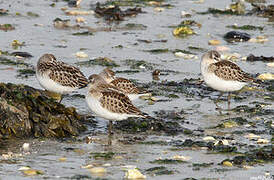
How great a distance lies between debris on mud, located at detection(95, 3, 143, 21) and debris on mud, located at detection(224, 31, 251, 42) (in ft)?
10.3

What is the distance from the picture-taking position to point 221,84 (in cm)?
1421

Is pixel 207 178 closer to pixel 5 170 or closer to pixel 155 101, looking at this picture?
pixel 5 170

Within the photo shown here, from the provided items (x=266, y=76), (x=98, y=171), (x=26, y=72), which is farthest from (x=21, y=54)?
(x=98, y=171)

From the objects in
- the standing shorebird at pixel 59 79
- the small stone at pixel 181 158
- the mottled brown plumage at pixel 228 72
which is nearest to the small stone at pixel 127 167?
the small stone at pixel 181 158

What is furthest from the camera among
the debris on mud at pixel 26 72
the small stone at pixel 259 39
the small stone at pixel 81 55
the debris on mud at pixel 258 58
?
the small stone at pixel 259 39

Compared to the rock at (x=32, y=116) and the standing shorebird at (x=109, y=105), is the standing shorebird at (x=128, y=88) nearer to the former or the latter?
the standing shorebird at (x=109, y=105)

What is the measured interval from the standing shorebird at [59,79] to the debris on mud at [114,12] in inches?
275

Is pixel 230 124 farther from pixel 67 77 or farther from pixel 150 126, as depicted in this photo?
pixel 67 77

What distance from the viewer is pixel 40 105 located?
11648 mm

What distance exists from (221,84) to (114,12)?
7.13m

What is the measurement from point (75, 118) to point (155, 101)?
2306 mm

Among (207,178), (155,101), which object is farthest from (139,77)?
(207,178)

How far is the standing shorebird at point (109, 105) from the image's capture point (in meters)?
11.6

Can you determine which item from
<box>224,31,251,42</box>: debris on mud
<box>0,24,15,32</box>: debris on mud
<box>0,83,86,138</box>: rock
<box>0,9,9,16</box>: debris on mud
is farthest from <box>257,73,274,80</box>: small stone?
<box>0,9,9,16</box>: debris on mud
